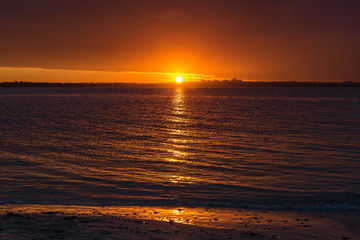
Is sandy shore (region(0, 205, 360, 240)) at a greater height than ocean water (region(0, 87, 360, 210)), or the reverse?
sandy shore (region(0, 205, 360, 240))

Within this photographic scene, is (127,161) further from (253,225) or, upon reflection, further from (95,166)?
(253,225)

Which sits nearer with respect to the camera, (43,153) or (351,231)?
(351,231)

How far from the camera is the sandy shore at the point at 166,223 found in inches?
350

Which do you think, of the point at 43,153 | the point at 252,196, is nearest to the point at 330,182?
the point at 252,196

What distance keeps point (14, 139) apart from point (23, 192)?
1562 centimetres

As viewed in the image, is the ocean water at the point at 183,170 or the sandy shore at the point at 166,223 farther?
the ocean water at the point at 183,170

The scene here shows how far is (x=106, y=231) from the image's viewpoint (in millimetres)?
9078

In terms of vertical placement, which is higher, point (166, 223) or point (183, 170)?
point (166, 223)

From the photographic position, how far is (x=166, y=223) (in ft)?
32.5

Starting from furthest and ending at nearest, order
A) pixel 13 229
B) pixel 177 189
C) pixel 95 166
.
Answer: pixel 95 166, pixel 177 189, pixel 13 229

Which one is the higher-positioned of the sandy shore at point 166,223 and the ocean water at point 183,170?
the sandy shore at point 166,223

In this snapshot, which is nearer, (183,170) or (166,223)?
(166,223)

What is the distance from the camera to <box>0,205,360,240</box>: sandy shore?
8.90m

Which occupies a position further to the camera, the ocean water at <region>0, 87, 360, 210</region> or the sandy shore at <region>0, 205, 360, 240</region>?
the ocean water at <region>0, 87, 360, 210</region>
